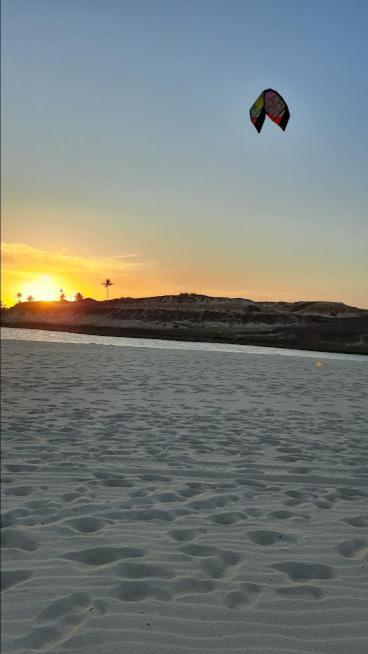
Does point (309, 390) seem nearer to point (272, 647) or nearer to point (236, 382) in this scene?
point (236, 382)

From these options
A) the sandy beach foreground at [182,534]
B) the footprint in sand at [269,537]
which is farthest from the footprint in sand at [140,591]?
the footprint in sand at [269,537]

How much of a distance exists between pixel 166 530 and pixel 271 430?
5.17m

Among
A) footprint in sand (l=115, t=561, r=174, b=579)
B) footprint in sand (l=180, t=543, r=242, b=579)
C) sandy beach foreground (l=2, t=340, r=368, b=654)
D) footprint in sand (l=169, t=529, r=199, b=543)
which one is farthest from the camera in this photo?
footprint in sand (l=169, t=529, r=199, b=543)

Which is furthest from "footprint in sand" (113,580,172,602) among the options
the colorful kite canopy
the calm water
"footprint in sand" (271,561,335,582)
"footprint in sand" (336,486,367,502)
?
the calm water

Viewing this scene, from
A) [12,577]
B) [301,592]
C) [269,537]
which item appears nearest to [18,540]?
[12,577]

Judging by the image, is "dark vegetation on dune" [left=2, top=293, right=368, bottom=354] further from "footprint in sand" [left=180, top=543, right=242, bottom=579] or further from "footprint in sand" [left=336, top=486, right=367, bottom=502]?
"footprint in sand" [left=180, top=543, right=242, bottom=579]

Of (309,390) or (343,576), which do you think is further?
(309,390)

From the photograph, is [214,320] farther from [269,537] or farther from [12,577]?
[12,577]

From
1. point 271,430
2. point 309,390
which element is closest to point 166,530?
point 271,430

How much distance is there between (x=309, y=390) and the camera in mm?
16219

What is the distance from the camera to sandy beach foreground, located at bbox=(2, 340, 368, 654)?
11.4 feet

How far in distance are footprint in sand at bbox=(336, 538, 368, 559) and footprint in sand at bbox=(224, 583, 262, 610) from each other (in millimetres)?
1062

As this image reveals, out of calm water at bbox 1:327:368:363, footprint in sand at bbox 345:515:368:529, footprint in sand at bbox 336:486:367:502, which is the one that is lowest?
footprint in sand at bbox 345:515:368:529

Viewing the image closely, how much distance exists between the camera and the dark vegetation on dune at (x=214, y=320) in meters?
65.8
